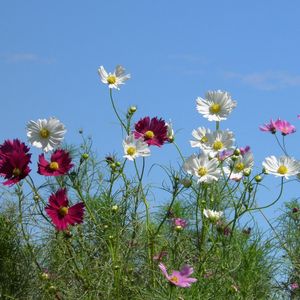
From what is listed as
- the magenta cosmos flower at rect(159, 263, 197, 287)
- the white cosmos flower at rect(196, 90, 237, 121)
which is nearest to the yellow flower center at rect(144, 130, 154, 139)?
the white cosmos flower at rect(196, 90, 237, 121)

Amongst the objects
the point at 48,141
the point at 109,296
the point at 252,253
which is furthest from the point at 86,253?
the point at 252,253

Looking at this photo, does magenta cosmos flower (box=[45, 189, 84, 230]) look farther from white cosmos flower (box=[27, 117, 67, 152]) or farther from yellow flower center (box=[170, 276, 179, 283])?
yellow flower center (box=[170, 276, 179, 283])

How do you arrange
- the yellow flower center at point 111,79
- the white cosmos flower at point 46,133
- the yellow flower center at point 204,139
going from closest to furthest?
the white cosmos flower at point 46,133 → the yellow flower center at point 204,139 → the yellow flower center at point 111,79

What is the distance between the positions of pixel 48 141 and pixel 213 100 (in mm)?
619

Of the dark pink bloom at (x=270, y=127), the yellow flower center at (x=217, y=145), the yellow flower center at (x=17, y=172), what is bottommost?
the yellow flower center at (x=17, y=172)

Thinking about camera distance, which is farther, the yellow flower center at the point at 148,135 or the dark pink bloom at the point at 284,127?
the dark pink bloom at the point at 284,127

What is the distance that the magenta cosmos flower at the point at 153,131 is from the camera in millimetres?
2520

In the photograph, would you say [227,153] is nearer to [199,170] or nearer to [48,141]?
[199,170]

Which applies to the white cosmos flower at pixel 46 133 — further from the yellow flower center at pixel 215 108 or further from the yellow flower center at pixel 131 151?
the yellow flower center at pixel 215 108

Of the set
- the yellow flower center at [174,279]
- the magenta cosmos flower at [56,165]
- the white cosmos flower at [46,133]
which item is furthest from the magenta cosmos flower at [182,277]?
the white cosmos flower at [46,133]

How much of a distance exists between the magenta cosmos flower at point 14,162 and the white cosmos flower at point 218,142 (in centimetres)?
62

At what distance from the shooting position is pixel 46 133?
2453 mm

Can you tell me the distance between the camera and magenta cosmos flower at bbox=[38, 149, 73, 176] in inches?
94.3

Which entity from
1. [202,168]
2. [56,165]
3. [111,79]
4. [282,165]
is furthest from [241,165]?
[56,165]
